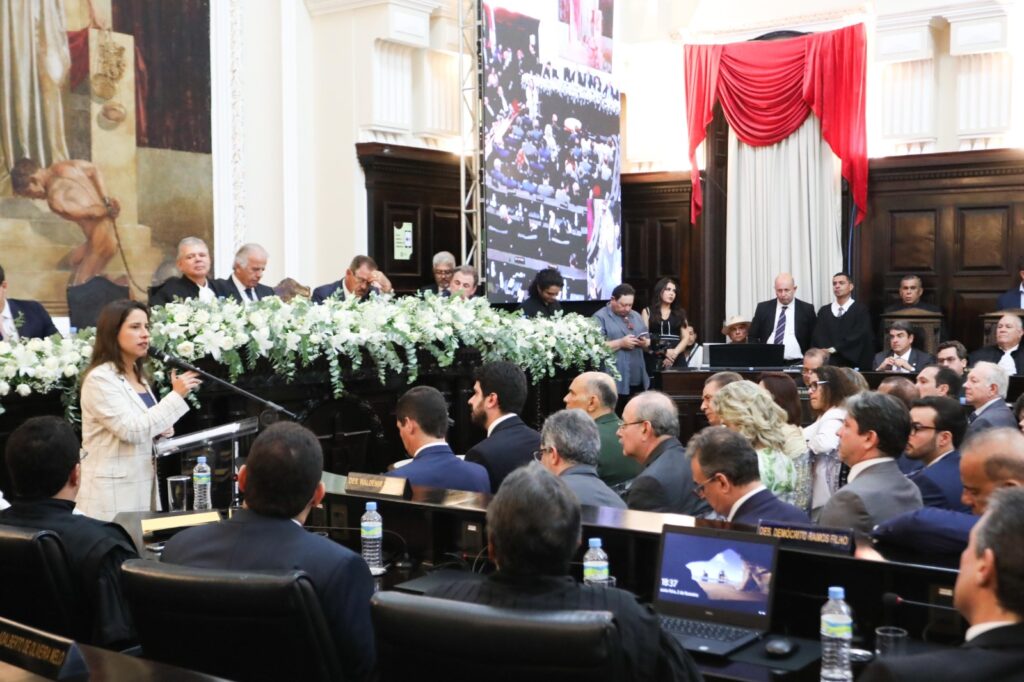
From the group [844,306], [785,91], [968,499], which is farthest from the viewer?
[785,91]

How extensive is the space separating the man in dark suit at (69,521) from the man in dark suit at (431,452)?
57.1 inches

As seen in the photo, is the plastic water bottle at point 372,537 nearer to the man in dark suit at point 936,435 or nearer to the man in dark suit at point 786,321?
the man in dark suit at point 936,435

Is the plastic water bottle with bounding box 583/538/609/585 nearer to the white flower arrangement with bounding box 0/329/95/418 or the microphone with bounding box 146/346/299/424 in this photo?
the microphone with bounding box 146/346/299/424

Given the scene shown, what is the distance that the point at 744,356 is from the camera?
9.40 metres

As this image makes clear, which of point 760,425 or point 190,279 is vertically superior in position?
point 190,279

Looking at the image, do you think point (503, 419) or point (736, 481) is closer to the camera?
point (736, 481)

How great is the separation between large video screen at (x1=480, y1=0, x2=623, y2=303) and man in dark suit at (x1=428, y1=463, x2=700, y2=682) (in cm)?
742

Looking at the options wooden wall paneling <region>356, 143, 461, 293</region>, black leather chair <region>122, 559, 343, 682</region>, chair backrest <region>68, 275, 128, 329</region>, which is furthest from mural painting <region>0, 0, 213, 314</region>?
black leather chair <region>122, 559, 343, 682</region>

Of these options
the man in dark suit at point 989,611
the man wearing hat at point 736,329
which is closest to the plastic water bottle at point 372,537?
the man in dark suit at point 989,611

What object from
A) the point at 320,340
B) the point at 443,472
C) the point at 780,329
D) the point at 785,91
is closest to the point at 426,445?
the point at 443,472

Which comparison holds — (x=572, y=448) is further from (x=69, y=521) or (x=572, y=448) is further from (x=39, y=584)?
(x=39, y=584)

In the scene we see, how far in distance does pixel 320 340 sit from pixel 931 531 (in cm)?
354

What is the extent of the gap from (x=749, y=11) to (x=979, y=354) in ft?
16.1

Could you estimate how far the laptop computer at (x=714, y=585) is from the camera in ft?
9.64
